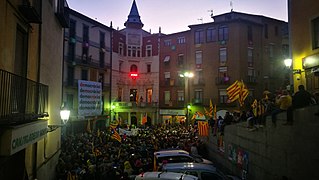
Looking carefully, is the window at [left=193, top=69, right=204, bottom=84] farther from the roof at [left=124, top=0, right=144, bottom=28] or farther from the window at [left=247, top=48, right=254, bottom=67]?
the roof at [left=124, top=0, right=144, bottom=28]

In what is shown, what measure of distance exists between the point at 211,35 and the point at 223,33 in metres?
1.89

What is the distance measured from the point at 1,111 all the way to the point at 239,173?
12.0 metres

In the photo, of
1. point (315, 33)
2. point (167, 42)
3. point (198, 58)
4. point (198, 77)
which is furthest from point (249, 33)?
point (315, 33)

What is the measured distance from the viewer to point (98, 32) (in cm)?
4522

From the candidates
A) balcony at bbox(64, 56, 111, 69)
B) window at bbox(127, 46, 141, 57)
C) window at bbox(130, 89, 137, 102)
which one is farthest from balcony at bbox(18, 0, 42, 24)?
window at bbox(130, 89, 137, 102)

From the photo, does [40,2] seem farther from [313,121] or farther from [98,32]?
[98,32]

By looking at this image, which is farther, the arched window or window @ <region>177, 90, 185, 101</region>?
the arched window

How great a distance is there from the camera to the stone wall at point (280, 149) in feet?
28.4

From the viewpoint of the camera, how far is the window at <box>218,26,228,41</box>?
42.4 metres

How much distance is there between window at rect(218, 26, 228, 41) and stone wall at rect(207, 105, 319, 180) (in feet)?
93.6

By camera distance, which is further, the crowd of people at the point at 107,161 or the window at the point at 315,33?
the window at the point at 315,33

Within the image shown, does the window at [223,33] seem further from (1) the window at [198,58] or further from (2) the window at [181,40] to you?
(2) the window at [181,40]

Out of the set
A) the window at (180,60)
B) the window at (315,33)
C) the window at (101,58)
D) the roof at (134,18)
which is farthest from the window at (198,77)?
the window at (315,33)

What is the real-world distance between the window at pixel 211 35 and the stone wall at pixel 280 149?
29.2 meters
